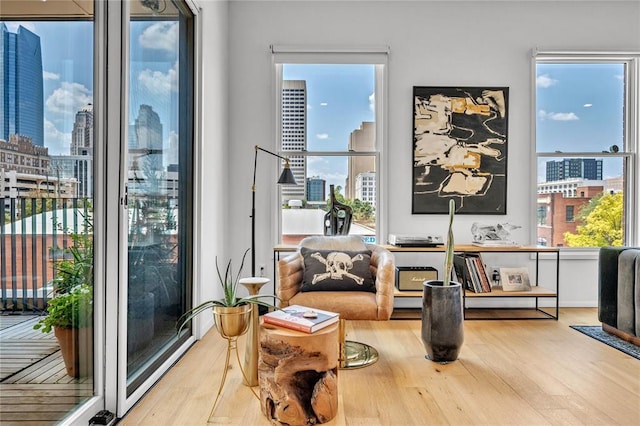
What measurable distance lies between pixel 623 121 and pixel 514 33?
1375mm

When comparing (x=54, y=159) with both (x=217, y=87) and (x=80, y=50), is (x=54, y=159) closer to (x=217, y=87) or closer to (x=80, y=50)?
(x=80, y=50)

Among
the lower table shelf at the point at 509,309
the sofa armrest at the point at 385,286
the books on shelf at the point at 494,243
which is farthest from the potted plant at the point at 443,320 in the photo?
the books on shelf at the point at 494,243

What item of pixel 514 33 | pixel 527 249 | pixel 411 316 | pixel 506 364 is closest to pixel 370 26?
pixel 514 33

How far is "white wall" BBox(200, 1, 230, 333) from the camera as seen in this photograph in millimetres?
2930

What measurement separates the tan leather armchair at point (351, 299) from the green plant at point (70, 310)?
A: 3.73 ft

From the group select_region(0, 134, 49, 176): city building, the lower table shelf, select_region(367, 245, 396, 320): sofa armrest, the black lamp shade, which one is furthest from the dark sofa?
select_region(0, 134, 49, 176): city building

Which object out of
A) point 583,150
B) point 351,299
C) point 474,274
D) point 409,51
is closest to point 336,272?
point 351,299

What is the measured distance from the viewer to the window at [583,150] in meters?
3.83

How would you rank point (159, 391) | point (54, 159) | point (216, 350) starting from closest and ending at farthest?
1. point (54, 159)
2. point (159, 391)
3. point (216, 350)

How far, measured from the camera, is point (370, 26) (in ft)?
12.3

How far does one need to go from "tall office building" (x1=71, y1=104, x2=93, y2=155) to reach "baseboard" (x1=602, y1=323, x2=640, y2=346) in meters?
3.55

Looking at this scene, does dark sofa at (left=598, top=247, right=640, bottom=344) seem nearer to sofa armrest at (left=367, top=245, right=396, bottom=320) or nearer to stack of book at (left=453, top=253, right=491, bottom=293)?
stack of book at (left=453, top=253, right=491, bottom=293)

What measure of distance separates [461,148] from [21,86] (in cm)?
338

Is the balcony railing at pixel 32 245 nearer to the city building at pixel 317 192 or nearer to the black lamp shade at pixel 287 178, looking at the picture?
the black lamp shade at pixel 287 178
